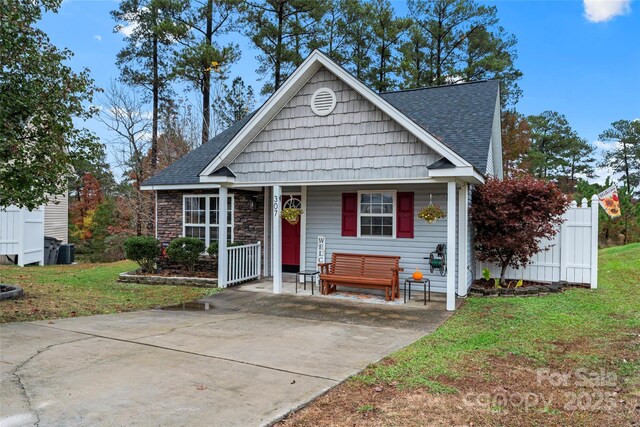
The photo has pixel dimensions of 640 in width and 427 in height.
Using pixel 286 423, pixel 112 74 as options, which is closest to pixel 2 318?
pixel 286 423

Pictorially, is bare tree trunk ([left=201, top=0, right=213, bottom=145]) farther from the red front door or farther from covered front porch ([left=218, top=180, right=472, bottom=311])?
covered front porch ([left=218, top=180, right=472, bottom=311])

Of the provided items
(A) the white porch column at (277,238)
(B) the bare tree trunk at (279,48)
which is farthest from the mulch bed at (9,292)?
(B) the bare tree trunk at (279,48)

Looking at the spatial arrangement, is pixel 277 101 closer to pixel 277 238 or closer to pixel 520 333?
pixel 277 238

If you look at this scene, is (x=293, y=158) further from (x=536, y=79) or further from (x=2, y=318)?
(x=536, y=79)

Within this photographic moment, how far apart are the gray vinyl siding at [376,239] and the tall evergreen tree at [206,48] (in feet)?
40.4

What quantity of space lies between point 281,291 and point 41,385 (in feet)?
18.8

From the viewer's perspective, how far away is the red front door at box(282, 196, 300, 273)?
11.1m

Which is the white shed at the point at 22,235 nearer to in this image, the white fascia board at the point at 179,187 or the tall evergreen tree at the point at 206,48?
the white fascia board at the point at 179,187

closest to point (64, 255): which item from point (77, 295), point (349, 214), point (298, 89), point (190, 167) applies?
point (190, 167)

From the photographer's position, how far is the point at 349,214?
400 inches

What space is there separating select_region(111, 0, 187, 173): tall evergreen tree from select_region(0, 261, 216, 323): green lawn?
1116 centimetres

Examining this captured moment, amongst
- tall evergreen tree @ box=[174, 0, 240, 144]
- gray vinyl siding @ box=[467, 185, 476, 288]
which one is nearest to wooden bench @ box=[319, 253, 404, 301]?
gray vinyl siding @ box=[467, 185, 476, 288]

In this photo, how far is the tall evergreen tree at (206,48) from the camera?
1984 cm

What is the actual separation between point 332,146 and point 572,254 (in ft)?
19.4
